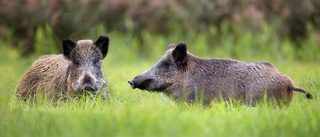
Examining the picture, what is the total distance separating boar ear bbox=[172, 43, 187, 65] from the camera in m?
5.50

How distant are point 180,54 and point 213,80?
61 centimetres

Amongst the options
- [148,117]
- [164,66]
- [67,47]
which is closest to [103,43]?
[67,47]

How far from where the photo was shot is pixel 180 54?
5.59m

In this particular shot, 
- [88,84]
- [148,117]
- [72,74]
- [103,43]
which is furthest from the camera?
[103,43]

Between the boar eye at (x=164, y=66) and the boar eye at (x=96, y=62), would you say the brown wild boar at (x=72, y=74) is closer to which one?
the boar eye at (x=96, y=62)

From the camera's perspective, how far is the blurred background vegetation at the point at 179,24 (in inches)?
450

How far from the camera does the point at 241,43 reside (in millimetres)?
11562

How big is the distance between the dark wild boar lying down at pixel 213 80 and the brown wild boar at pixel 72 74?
0.58m

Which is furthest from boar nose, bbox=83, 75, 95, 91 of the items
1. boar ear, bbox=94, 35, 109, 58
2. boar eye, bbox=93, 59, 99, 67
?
boar ear, bbox=94, 35, 109, 58

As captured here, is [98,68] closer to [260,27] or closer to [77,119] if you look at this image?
[77,119]

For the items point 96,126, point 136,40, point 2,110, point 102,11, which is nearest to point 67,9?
point 102,11

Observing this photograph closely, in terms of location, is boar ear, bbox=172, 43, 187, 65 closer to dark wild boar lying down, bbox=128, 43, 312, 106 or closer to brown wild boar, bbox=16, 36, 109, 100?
dark wild boar lying down, bbox=128, 43, 312, 106

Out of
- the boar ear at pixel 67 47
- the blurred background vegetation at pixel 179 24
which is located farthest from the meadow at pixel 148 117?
the blurred background vegetation at pixel 179 24

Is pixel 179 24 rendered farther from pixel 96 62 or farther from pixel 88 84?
pixel 88 84
